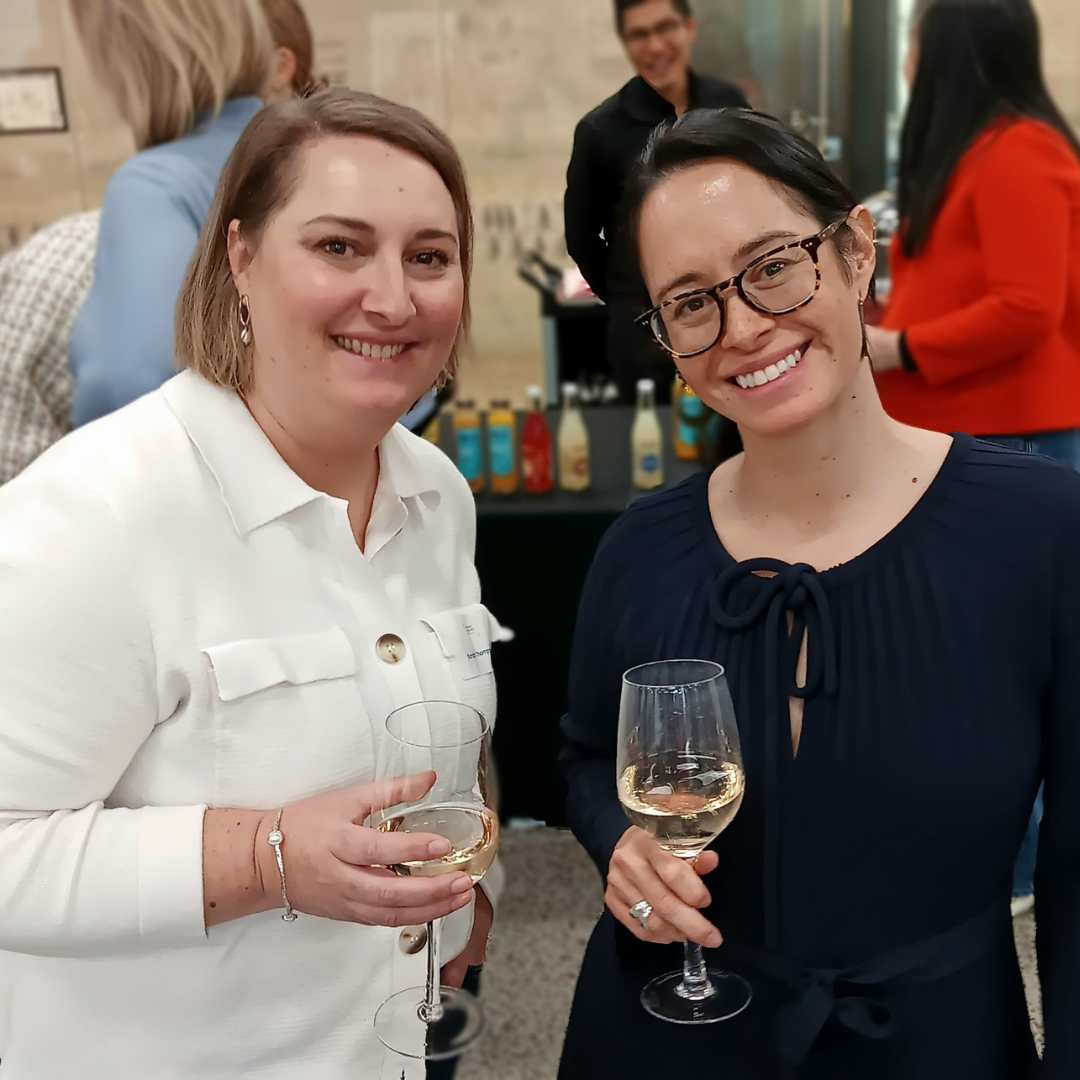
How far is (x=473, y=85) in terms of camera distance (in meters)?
5.61

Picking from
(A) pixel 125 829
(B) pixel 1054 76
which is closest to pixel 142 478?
(A) pixel 125 829

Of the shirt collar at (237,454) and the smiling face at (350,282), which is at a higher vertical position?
the smiling face at (350,282)

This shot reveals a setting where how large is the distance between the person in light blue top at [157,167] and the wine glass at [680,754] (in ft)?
3.80

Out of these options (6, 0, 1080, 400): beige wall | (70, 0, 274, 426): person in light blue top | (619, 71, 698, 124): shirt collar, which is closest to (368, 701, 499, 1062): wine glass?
(619, 71, 698, 124): shirt collar

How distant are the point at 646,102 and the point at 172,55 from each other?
0.87m

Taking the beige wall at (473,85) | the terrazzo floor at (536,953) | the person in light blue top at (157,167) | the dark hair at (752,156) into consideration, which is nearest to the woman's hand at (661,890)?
the dark hair at (752,156)

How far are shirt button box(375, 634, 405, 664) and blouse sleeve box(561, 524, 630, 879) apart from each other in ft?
0.69

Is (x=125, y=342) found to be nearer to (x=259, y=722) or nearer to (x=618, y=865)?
(x=259, y=722)

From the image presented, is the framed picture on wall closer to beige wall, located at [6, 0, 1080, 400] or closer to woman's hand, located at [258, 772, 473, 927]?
beige wall, located at [6, 0, 1080, 400]

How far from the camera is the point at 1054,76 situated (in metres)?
5.41

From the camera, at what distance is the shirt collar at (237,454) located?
125cm

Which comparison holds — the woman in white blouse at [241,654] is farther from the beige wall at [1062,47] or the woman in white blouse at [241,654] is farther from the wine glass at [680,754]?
the beige wall at [1062,47]

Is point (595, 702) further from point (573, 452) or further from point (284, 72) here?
point (573, 452)

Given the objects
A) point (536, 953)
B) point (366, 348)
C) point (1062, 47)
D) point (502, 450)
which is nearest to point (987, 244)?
point (502, 450)
